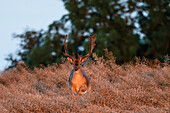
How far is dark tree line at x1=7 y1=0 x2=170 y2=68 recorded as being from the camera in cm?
1753

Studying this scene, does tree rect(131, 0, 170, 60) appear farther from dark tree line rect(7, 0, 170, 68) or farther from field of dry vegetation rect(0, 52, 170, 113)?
field of dry vegetation rect(0, 52, 170, 113)

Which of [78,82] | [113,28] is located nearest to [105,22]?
[113,28]

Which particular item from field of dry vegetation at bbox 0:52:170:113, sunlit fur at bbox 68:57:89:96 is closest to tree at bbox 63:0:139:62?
field of dry vegetation at bbox 0:52:170:113

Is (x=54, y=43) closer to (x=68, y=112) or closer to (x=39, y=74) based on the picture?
(x=39, y=74)

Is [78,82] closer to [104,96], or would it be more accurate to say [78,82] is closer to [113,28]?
[104,96]

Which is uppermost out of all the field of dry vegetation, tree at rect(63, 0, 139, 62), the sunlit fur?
tree at rect(63, 0, 139, 62)

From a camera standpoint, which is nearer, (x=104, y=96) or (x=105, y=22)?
(x=104, y=96)

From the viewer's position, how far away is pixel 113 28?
1823 cm

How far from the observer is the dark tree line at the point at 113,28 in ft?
57.5

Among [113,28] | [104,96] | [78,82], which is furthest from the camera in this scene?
[113,28]

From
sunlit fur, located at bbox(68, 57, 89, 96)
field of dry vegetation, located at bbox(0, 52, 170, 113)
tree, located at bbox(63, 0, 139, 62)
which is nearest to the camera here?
field of dry vegetation, located at bbox(0, 52, 170, 113)

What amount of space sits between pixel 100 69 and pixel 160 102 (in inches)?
138

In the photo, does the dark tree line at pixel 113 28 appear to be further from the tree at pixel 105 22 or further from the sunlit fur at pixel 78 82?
the sunlit fur at pixel 78 82

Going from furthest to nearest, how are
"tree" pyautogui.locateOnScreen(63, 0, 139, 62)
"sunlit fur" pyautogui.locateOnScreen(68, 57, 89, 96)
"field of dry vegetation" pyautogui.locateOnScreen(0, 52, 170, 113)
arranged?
"tree" pyautogui.locateOnScreen(63, 0, 139, 62) → "sunlit fur" pyautogui.locateOnScreen(68, 57, 89, 96) → "field of dry vegetation" pyautogui.locateOnScreen(0, 52, 170, 113)
